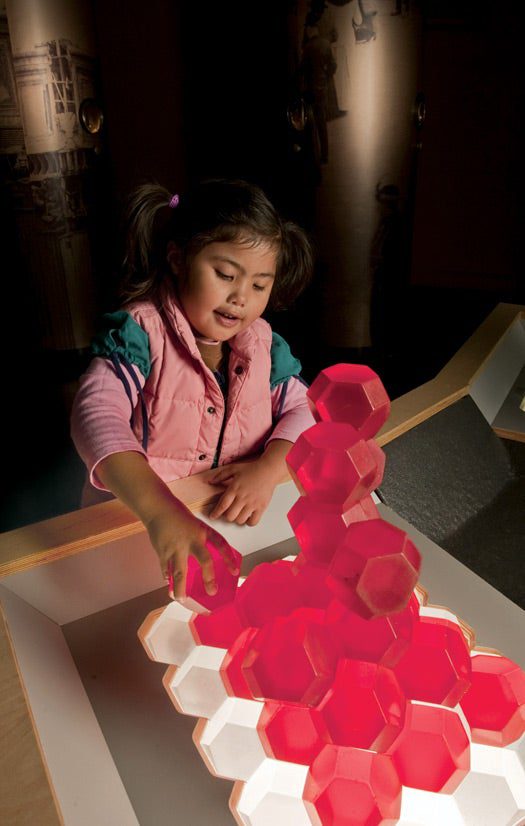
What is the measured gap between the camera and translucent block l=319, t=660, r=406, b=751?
15.1 inches

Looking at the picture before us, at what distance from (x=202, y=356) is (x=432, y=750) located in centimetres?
56

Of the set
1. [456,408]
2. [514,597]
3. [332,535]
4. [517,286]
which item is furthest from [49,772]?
[517,286]

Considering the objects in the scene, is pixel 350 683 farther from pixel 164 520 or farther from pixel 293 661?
pixel 164 520

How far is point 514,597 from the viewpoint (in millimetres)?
632

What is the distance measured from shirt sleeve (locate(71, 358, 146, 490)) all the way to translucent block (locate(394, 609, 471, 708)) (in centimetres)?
33

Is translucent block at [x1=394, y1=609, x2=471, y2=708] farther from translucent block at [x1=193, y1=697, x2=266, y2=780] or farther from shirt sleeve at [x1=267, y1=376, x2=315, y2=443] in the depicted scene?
shirt sleeve at [x1=267, y1=376, x2=315, y2=443]

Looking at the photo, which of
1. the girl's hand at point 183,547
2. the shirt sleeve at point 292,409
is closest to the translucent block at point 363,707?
the girl's hand at point 183,547

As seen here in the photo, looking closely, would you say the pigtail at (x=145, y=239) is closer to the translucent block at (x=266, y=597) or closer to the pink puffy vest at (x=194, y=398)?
the pink puffy vest at (x=194, y=398)

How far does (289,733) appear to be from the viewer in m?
0.43

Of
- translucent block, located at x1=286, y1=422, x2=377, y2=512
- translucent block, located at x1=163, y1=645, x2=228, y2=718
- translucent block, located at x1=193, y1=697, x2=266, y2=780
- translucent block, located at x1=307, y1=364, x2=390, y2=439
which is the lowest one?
translucent block, located at x1=193, y1=697, x2=266, y2=780

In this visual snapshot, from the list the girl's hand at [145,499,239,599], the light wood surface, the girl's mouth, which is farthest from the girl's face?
the light wood surface

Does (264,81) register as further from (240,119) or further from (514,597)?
(514,597)

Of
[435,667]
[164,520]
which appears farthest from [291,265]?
[435,667]

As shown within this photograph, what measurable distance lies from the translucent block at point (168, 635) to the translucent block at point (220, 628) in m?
0.02
